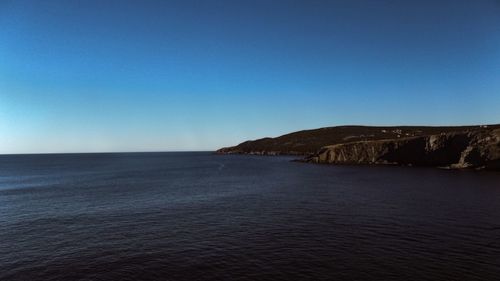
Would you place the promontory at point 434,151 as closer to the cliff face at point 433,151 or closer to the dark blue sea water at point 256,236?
the cliff face at point 433,151

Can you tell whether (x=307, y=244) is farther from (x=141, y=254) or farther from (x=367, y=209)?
(x=367, y=209)

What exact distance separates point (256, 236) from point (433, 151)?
12797cm

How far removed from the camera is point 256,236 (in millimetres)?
46312

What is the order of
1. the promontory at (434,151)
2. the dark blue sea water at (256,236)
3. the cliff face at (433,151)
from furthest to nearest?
the promontory at (434,151) < the cliff face at (433,151) < the dark blue sea water at (256,236)

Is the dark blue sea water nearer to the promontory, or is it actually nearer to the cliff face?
the promontory

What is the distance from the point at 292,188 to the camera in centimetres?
9262

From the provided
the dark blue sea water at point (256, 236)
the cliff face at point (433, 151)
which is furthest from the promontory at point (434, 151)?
the dark blue sea water at point (256, 236)

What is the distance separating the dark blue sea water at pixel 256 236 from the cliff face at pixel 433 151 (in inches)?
2251

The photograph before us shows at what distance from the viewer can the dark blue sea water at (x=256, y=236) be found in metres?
34.5

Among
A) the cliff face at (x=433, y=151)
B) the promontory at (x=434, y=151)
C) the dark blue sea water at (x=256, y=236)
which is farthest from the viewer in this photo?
the promontory at (x=434, y=151)

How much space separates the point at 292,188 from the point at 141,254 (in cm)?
5718

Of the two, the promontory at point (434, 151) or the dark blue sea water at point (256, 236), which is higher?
the promontory at point (434, 151)

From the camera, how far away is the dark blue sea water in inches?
1359

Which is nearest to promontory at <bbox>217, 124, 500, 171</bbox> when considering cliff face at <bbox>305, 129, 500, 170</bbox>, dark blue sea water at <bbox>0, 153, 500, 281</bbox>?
cliff face at <bbox>305, 129, 500, 170</bbox>
